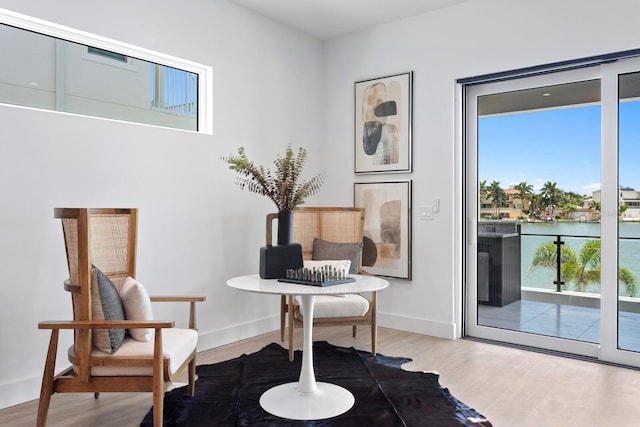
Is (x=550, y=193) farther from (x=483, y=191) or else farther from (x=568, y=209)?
(x=483, y=191)

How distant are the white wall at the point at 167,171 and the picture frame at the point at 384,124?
0.50 metres

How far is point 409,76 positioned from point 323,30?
1.03m

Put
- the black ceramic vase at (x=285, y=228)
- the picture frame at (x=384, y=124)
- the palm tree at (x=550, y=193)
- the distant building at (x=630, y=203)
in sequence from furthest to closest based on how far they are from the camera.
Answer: the picture frame at (x=384, y=124)
the palm tree at (x=550, y=193)
the distant building at (x=630, y=203)
the black ceramic vase at (x=285, y=228)

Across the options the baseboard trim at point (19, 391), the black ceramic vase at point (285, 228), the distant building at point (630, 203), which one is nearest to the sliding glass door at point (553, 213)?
the distant building at point (630, 203)

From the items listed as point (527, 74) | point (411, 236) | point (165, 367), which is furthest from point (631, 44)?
point (165, 367)

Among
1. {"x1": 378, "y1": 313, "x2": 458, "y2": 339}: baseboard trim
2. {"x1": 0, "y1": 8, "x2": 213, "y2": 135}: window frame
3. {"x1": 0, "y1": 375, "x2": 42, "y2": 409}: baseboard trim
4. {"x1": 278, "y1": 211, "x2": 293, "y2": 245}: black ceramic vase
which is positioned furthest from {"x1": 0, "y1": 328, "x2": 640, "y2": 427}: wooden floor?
{"x1": 0, "y1": 8, "x2": 213, "y2": 135}: window frame

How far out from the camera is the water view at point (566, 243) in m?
3.46

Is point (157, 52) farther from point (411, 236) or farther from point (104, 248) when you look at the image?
point (411, 236)

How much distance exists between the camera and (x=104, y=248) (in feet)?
8.99

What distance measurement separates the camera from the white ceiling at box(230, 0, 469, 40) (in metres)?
4.14

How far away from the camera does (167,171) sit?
3621 mm

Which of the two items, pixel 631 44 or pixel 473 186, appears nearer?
pixel 631 44

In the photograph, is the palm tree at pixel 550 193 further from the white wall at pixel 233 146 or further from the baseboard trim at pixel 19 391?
the baseboard trim at pixel 19 391

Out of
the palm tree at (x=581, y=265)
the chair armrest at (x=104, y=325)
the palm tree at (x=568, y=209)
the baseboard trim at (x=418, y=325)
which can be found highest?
the palm tree at (x=568, y=209)
